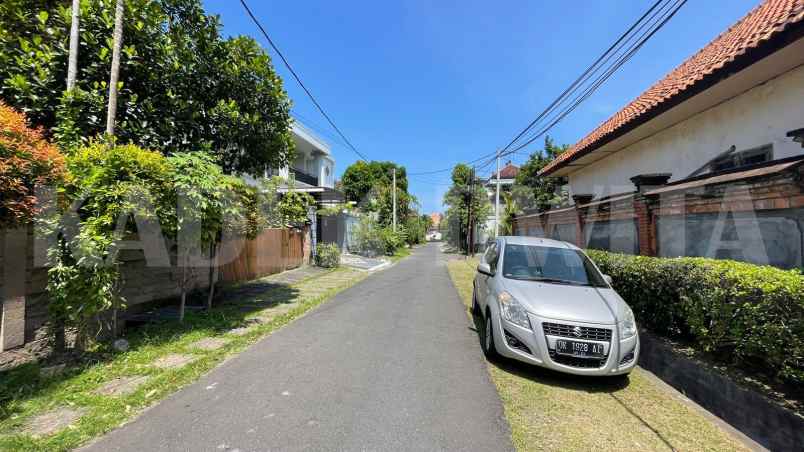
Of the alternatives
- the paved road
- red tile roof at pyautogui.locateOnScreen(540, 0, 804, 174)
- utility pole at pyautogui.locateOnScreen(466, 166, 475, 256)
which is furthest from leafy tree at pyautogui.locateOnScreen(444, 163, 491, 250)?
the paved road

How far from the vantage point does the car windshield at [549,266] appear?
15.4 ft

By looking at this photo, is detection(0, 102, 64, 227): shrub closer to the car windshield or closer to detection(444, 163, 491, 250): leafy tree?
the car windshield

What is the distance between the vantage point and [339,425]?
2.82 metres

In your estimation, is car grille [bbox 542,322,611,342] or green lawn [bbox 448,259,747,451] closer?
green lawn [bbox 448,259,747,451]

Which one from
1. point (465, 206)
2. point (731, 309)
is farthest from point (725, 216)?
point (465, 206)

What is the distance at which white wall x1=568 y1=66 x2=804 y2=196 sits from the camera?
16.1ft

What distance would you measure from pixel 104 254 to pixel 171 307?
10.9 feet

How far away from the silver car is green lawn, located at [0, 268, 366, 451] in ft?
12.2

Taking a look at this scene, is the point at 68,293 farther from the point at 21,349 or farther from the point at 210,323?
the point at 210,323

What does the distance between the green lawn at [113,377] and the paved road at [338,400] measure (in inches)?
9.4

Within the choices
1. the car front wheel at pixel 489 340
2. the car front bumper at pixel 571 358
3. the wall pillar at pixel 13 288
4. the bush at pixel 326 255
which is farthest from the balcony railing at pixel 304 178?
the car front bumper at pixel 571 358

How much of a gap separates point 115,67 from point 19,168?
2481mm

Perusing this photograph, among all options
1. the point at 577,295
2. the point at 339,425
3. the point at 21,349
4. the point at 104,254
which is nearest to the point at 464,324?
the point at 577,295

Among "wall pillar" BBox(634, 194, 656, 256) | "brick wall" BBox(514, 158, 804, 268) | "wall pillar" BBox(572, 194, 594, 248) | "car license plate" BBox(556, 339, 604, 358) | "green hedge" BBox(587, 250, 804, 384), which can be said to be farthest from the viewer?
"wall pillar" BBox(572, 194, 594, 248)
